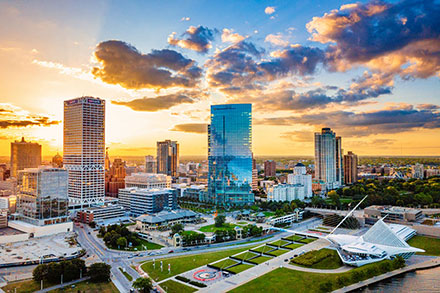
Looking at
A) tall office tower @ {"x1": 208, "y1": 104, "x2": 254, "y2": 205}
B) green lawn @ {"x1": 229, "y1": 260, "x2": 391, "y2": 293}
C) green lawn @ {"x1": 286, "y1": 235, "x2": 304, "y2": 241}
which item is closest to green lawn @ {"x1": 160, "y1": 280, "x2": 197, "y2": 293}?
green lawn @ {"x1": 229, "y1": 260, "x2": 391, "y2": 293}

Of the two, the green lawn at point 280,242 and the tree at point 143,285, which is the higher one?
the tree at point 143,285

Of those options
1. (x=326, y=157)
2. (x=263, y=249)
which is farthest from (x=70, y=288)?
(x=326, y=157)

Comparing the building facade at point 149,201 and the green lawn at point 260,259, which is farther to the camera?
the building facade at point 149,201

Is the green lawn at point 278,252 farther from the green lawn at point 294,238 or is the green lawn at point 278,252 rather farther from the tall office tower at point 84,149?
the tall office tower at point 84,149

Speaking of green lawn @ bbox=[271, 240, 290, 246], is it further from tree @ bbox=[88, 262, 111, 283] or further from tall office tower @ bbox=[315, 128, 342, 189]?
tall office tower @ bbox=[315, 128, 342, 189]

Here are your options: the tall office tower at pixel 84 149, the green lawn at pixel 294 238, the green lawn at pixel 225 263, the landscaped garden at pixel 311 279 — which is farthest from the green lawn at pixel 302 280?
the tall office tower at pixel 84 149

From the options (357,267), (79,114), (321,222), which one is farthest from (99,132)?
(357,267)
